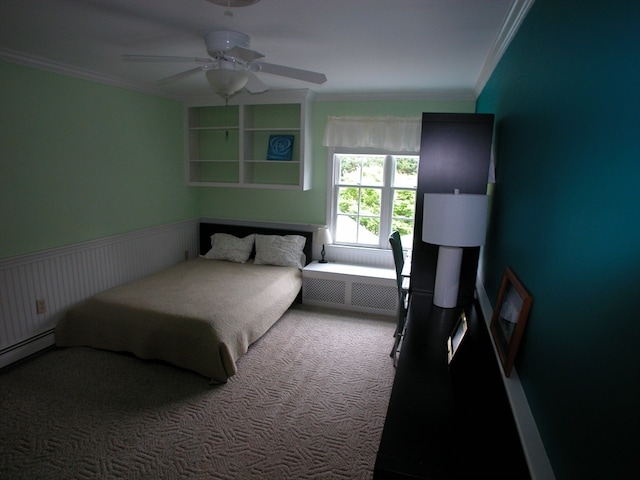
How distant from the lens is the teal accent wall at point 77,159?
279cm

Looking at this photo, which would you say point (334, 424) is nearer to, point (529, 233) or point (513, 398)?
point (513, 398)

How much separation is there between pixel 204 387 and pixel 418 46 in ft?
9.13

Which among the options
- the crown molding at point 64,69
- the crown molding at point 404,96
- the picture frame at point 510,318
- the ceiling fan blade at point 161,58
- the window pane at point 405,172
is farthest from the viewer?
the window pane at point 405,172

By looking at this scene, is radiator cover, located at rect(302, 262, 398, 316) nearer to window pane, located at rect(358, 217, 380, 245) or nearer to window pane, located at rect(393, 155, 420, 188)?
window pane, located at rect(358, 217, 380, 245)

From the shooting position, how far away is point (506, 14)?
182 cm

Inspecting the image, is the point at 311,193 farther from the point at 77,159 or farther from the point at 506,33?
the point at 506,33

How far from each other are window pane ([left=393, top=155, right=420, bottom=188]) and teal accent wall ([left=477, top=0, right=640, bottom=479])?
8.50 ft

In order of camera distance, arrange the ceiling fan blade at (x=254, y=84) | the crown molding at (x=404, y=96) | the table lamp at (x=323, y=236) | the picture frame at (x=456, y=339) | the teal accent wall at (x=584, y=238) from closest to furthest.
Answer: the teal accent wall at (x=584, y=238) → the picture frame at (x=456, y=339) → the ceiling fan blade at (x=254, y=84) → the crown molding at (x=404, y=96) → the table lamp at (x=323, y=236)

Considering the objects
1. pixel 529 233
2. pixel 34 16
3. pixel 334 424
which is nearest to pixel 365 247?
pixel 334 424

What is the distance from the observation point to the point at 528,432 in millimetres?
1058

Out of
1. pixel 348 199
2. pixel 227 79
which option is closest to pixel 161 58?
pixel 227 79

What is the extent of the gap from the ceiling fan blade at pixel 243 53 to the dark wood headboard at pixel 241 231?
8.63 feet

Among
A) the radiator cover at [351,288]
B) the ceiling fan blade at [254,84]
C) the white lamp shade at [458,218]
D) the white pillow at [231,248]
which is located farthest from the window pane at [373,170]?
the white lamp shade at [458,218]

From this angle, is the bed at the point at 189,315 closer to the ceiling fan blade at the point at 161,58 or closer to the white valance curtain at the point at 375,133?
the white valance curtain at the point at 375,133
